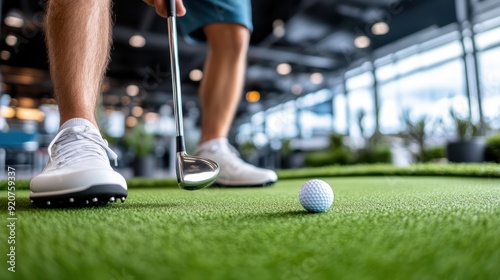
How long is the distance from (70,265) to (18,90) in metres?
14.4

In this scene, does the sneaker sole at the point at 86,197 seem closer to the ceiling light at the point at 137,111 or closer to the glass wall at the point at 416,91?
the glass wall at the point at 416,91

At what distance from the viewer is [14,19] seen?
6.92 m

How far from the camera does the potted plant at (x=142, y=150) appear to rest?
547 centimetres

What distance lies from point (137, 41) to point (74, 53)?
304 inches

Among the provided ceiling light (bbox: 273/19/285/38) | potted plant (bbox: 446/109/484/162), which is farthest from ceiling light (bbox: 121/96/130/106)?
potted plant (bbox: 446/109/484/162)

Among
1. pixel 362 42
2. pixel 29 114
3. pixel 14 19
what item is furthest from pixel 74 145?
pixel 29 114

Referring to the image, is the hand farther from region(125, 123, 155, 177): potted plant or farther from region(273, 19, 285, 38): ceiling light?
region(273, 19, 285, 38): ceiling light

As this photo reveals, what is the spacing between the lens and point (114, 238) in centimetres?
43

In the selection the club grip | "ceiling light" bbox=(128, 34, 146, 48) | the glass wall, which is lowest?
the club grip

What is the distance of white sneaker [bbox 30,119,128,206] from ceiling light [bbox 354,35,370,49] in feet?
27.9

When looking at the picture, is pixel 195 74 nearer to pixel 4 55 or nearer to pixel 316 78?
pixel 316 78

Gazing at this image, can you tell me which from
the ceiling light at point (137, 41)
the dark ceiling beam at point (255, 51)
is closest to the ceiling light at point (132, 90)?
the dark ceiling beam at point (255, 51)

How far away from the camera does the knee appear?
5.15ft

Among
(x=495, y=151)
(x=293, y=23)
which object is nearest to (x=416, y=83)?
(x=293, y=23)
